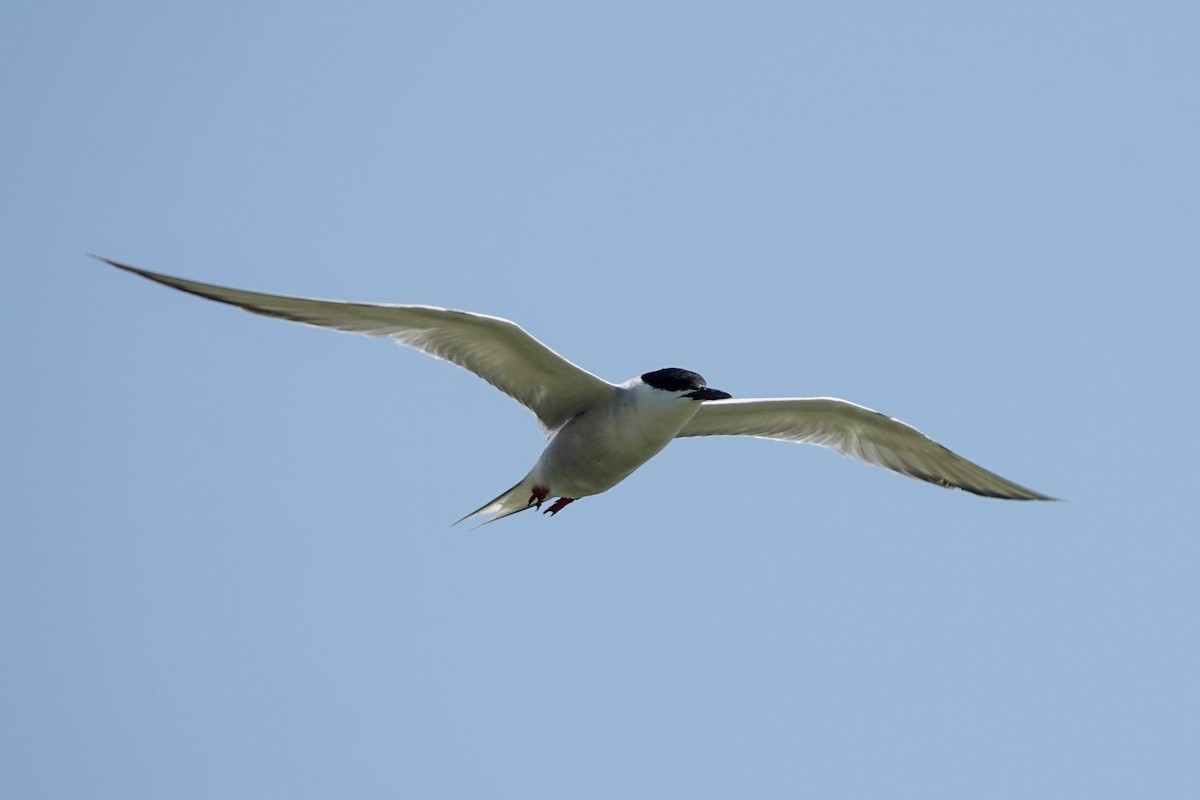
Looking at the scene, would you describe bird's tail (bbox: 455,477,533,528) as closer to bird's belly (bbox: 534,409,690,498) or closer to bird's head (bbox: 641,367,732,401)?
bird's belly (bbox: 534,409,690,498)

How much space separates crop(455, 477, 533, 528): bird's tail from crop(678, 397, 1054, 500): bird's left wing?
140 cm

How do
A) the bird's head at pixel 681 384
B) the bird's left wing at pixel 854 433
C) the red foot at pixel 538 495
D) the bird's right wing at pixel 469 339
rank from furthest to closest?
1. the bird's left wing at pixel 854 433
2. the red foot at pixel 538 495
3. the bird's head at pixel 681 384
4. the bird's right wing at pixel 469 339

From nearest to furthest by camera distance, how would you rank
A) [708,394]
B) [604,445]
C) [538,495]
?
[708,394] < [604,445] < [538,495]

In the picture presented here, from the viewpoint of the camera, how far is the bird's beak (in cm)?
924

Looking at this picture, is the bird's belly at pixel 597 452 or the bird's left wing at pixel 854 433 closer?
the bird's belly at pixel 597 452

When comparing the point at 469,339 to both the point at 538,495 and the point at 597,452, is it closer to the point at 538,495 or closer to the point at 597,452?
the point at 597,452

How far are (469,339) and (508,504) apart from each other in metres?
1.92

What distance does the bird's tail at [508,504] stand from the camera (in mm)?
10617

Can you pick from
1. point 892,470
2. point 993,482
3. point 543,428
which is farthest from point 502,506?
point 993,482

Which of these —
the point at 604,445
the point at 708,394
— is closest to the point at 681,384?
the point at 708,394

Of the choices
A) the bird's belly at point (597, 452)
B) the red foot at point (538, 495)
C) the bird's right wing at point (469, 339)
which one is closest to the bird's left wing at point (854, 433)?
the bird's belly at point (597, 452)

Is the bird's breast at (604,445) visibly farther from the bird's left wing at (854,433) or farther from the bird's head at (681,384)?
the bird's left wing at (854,433)

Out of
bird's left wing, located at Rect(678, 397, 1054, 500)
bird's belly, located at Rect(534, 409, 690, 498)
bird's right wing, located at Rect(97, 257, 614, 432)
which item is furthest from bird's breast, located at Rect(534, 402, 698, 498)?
bird's left wing, located at Rect(678, 397, 1054, 500)

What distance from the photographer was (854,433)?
36.7 feet
